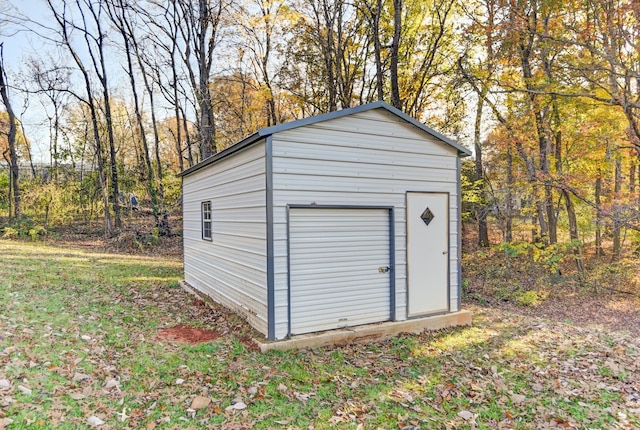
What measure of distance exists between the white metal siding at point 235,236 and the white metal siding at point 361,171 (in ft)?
0.85

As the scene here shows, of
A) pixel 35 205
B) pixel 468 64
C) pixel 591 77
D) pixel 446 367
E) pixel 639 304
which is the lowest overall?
pixel 639 304

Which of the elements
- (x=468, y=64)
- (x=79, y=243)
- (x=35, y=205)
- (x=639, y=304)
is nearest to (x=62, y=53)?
(x=35, y=205)

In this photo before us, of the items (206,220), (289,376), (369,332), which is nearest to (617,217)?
(369,332)

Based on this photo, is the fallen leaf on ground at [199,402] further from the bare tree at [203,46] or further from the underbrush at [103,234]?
the bare tree at [203,46]

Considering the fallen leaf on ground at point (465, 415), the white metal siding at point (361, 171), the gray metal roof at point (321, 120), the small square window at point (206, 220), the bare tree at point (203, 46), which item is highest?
the bare tree at point (203, 46)

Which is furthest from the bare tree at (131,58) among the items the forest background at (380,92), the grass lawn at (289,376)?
the grass lawn at (289,376)

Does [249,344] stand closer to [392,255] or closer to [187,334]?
[187,334]

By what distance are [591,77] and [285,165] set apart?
23.7ft

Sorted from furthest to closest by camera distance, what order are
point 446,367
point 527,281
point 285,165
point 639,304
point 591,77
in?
point 527,281, point 639,304, point 591,77, point 285,165, point 446,367

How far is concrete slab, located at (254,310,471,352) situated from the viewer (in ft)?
16.0

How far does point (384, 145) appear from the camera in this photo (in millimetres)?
5719

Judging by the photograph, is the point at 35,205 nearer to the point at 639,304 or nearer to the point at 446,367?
the point at 446,367

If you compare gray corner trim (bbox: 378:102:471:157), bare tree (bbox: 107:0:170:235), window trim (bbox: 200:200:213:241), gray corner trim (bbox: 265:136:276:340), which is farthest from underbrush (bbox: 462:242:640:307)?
bare tree (bbox: 107:0:170:235)

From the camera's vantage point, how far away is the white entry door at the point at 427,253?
5.92m
